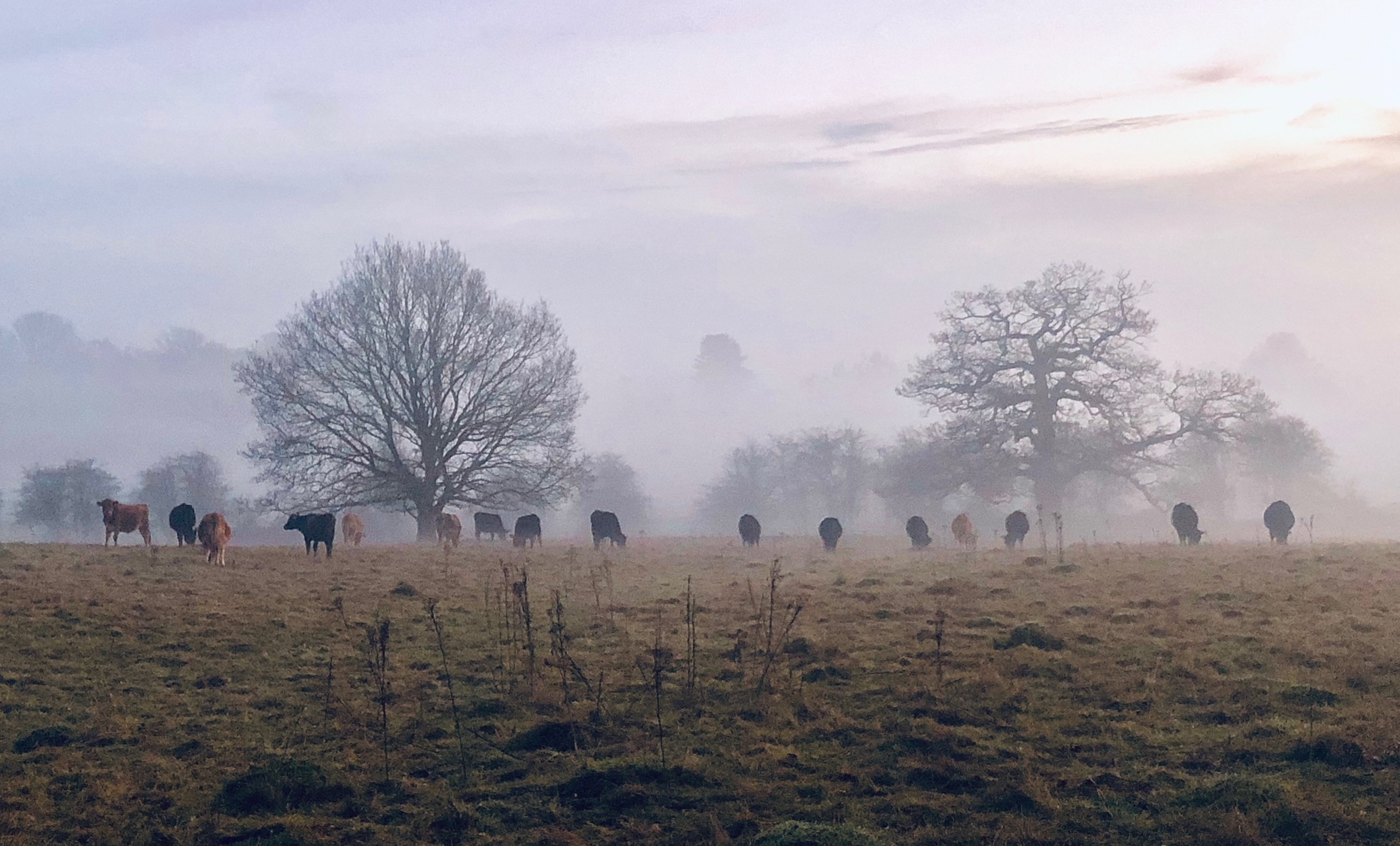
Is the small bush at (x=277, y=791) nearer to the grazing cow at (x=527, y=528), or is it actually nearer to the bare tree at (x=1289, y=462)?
the grazing cow at (x=527, y=528)

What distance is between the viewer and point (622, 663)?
475 inches

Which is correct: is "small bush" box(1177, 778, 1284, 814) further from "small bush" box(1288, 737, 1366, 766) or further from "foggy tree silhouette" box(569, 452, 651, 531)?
"foggy tree silhouette" box(569, 452, 651, 531)

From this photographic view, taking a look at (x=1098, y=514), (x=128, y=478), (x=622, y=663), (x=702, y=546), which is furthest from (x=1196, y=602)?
(x=128, y=478)

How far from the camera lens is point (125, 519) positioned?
1003 inches

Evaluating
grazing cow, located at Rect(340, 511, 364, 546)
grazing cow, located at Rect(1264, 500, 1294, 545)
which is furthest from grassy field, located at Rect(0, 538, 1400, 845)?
grazing cow, located at Rect(1264, 500, 1294, 545)

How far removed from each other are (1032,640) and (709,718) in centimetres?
481

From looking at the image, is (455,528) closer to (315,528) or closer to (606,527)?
(606,527)

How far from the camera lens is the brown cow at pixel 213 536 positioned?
2141cm

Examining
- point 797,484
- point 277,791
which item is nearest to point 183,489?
point 797,484

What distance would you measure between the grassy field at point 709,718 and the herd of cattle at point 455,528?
26.2 ft

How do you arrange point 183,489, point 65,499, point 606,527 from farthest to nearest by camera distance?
point 183,489, point 65,499, point 606,527

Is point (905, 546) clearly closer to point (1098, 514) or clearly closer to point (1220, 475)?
point (1098, 514)

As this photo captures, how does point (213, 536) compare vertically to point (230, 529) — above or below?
below

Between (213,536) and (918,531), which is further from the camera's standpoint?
(918,531)
